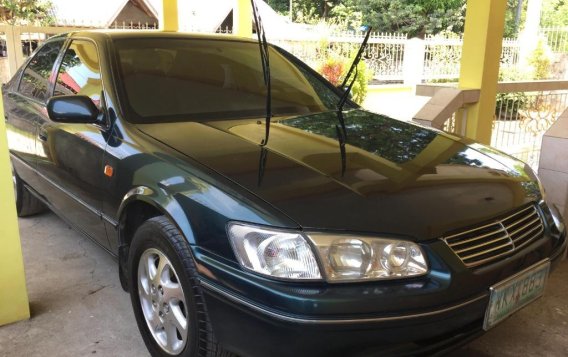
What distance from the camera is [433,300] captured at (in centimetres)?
190

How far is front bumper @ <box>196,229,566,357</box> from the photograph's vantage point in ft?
5.95

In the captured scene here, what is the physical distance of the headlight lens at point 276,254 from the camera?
1878mm

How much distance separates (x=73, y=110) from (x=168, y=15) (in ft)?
18.2

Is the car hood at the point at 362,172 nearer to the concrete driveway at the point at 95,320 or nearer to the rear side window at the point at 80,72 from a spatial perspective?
the rear side window at the point at 80,72

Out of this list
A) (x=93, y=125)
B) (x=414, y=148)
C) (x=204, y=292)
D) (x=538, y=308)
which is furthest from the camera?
(x=538, y=308)

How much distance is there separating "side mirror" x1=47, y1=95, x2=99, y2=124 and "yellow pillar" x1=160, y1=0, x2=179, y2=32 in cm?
541

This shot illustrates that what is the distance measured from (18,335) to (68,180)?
0.91m

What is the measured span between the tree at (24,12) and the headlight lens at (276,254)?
1479 cm

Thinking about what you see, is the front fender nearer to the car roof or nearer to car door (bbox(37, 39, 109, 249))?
car door (bbox(37, 39, 109, 249))

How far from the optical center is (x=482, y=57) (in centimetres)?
514

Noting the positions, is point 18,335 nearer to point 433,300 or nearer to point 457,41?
point 433,300

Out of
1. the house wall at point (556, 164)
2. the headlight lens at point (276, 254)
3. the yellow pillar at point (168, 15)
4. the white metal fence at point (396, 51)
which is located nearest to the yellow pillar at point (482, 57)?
the house wall at point (556, 164)

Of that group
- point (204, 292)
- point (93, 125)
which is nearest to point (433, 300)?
point (204, 292)

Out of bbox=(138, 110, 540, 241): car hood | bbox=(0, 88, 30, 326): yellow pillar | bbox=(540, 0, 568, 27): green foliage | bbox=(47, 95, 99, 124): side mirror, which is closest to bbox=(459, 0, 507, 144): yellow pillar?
bbox=(138, 110, 540, 241): car hood
